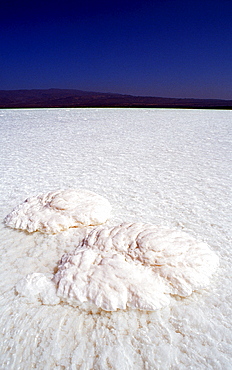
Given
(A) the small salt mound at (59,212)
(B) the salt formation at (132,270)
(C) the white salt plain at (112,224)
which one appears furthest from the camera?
(A) the small salt mound at (59,212)

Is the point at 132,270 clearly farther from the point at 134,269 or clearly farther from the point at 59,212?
the point at 59,212

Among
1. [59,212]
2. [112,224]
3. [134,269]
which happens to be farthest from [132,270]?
[59,212]

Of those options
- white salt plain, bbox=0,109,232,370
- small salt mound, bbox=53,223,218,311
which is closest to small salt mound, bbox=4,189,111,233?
white salt plain, bbox=0,109,232,370

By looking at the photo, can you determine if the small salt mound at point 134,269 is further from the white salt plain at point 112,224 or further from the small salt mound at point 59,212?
the small salt mound at point 59,212

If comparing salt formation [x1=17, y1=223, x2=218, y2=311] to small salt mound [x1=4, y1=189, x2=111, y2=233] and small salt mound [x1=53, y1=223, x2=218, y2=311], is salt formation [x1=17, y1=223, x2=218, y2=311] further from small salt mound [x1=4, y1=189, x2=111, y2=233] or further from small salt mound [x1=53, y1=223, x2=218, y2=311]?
small salt mound [x1=4, y1=189, x2=111, y2=233]

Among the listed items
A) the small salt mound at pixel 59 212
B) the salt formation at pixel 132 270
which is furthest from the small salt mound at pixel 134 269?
the small salt mound at pixel 59 212

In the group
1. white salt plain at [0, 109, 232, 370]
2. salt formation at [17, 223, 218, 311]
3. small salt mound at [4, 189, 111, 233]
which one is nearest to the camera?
white salt plain at [0, 109, 232, 370]
